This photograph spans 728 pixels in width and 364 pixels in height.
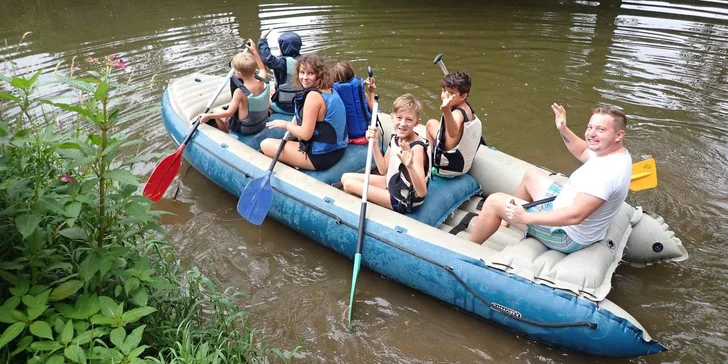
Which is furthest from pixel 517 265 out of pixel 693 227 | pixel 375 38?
pixel 375 38

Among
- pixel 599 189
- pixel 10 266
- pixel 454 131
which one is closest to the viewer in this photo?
pixel 10 266

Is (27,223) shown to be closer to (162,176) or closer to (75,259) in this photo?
(75,259)

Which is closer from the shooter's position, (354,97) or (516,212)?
(516,212)

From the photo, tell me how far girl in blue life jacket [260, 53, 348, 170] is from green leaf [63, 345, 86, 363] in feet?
7.40

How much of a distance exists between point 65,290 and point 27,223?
326 millimetres

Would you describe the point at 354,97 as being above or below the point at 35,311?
above

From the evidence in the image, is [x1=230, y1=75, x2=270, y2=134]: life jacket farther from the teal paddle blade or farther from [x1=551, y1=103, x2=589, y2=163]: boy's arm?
[x1=551, y1=103, x2=589, y2=163]: boy's arm

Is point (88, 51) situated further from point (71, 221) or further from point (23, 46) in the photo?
point (71, 221)

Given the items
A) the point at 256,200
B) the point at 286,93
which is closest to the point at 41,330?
the point at 256,200

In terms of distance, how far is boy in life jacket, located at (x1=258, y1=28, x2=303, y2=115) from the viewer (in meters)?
4.75

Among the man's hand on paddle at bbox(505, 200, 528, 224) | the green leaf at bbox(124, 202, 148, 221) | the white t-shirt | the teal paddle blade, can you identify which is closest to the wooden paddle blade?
the teal paddle blade

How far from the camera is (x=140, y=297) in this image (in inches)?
88.0

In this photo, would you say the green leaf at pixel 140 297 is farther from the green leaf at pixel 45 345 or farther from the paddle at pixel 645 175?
the paddle at pixel 645 175

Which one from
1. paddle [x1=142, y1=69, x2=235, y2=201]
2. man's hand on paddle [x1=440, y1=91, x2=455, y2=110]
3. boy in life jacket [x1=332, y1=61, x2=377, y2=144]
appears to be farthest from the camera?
paddle [x1=142, y1=69, x2=235, y2=201]
